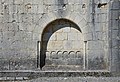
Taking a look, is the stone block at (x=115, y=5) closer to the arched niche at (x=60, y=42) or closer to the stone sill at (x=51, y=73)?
the arched niche at (x=60, y=42)

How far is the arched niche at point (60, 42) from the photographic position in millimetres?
10773

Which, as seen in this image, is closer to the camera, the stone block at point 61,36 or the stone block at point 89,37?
the stone block at point 89,37

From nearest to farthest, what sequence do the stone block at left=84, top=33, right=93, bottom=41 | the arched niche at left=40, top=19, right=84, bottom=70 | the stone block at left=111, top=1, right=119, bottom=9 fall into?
the stone block at left=111, top=1, right=119, bottom=9 → the stone block at left=84, top=33, right=93, bottom=41 → the arched niche at left=40, top=19, right=84, bottom=70

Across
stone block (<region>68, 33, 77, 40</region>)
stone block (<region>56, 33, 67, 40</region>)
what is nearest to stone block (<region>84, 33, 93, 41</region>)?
stone block (<region>68, 33, 77, 40</region>)

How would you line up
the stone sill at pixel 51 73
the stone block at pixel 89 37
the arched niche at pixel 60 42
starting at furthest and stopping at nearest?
the arched niche at pixel 60 42 < the stone block at pixel 89 37 < the stone sill at pixel 51 73

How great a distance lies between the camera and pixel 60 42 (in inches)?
427

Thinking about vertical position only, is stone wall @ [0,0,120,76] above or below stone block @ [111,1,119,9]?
below

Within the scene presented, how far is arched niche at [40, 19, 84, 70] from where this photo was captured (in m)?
10.8

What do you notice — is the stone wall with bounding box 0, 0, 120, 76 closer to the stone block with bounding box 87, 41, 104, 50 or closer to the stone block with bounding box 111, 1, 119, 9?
the stone block with bounding box 87, 41, 104, 50

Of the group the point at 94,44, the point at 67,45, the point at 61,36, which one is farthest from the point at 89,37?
the point at 61,36

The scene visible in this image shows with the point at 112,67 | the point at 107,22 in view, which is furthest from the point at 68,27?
the point at 112,67

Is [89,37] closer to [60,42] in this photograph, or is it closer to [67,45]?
[67,45]

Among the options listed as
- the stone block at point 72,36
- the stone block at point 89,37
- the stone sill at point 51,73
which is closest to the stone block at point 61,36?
the stone block at point 72,36

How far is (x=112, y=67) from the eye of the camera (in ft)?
33.1
